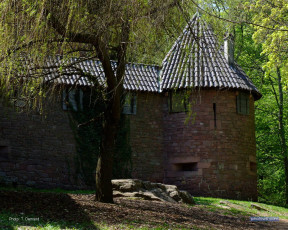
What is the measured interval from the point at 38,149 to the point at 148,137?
4.31 meters

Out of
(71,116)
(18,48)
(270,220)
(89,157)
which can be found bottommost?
(270,220)

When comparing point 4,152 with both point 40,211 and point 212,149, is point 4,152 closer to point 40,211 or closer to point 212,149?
point 212,149

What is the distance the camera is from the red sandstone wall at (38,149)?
16719 millimetres

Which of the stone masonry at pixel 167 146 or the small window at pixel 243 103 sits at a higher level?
the small window at pixel 243 103

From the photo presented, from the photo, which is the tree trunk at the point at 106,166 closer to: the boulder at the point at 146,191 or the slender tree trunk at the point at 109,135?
the slender tree trunk at the point at 109,135

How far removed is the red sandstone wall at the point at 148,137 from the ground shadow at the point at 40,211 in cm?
754

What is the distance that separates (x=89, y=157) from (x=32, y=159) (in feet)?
6.89

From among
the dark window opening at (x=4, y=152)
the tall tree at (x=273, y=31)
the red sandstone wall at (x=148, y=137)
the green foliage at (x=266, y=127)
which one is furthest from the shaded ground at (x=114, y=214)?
the green foliage at (x=266, y=127)

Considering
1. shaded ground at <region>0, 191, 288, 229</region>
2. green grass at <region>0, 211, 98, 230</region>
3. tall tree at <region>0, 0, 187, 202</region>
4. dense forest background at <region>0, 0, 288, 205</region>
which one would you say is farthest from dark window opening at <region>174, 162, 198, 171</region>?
green grass at <region>0, 211, 98, 230</region>

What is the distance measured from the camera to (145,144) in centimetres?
1919

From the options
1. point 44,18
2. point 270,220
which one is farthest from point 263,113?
point 44,18

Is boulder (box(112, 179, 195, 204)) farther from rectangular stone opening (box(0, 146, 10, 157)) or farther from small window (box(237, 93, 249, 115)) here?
small window (box(237, 93, 249, 115))

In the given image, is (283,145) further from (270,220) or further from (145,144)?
(270,220)

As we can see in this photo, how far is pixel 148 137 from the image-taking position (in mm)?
19312
